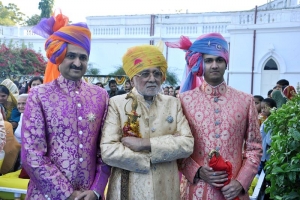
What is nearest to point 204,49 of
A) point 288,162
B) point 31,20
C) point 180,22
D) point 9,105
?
point 288,162

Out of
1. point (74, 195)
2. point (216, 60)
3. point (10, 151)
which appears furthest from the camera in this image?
point (10, 151)

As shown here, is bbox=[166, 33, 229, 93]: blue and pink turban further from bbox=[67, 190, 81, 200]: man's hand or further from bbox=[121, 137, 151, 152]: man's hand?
bbox=[67, 190, 81, 200]: man's hand

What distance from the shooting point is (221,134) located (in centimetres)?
274

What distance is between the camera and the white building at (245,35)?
1412cm

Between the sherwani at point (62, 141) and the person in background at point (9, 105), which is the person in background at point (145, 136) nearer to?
the sherwani at point (62, 141)

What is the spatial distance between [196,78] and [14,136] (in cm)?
244

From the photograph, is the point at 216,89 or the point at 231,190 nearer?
the point at 231,190

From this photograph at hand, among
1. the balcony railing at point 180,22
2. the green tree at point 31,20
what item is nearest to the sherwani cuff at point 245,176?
the balcony railing at point 180,22

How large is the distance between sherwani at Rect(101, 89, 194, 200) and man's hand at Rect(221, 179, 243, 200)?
0.33 metres

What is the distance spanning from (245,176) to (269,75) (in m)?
12.7

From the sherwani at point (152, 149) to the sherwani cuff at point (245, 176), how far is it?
0.45 m

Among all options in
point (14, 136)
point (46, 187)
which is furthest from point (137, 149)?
point (14, 136)

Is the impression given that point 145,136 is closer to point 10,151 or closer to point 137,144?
point 137,144

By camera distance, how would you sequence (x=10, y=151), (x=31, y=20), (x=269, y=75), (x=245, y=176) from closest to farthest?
(x=245, y=176)
(x=10, y=151)
(x=269, y=75)
(x=31, y=20)
